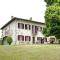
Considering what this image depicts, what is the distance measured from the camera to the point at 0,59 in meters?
5.33

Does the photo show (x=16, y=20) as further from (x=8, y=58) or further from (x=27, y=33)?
(x=8, y=58)

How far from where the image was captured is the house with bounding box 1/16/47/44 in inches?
1668

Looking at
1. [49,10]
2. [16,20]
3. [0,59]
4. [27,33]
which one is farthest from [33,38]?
[0,59]

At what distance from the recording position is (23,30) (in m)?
43.1

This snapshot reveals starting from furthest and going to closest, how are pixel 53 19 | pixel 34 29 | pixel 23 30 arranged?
1. pixel 34 29
2. pixel 23 30
3. pixel 53 19

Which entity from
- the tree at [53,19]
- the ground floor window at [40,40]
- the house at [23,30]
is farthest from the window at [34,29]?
the tree at [53,19]

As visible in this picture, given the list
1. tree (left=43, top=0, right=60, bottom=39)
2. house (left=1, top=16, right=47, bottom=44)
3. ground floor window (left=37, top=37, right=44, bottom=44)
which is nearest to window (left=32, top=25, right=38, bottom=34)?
house (left=1, top=16, right=47, bottom=44)

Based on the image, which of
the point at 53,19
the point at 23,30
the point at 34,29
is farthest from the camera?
the point at 34,29

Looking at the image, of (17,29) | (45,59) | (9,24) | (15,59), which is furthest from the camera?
(9,24)

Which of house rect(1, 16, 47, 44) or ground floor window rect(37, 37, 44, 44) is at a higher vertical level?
house rect(1, 16, 47, 44)

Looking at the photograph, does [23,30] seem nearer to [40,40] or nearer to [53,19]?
[40,40]

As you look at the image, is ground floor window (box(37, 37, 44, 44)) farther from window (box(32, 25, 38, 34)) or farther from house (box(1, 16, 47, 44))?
window (box(32, 25, 38, 34))

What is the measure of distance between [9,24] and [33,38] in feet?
19.3

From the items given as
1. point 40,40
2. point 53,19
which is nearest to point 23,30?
point 40,40
